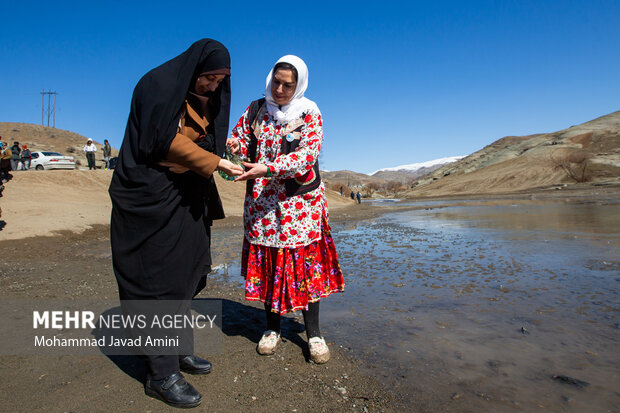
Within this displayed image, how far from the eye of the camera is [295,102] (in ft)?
8.17

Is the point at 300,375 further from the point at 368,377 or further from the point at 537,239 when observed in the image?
the point at 537,239

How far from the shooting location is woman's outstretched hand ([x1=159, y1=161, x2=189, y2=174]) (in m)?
1.96

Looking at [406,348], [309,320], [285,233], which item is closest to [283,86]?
[285,233]

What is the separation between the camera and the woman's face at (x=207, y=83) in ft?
6.77

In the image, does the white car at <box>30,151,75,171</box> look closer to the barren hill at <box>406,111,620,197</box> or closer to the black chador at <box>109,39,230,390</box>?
the black chador at <box>109,39,230,390</box>

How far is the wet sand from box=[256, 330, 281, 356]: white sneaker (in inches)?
2.3

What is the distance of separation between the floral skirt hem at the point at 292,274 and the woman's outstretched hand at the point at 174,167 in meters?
0.76

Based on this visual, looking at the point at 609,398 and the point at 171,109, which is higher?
the point at 171,109

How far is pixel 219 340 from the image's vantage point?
2.73 m

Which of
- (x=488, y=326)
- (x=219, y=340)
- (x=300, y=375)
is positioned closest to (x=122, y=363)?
(x=219, y=340)

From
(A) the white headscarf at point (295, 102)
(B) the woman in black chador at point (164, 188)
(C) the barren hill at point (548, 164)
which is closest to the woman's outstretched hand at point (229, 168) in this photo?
(B) the woman in black chador at point (164, 188)

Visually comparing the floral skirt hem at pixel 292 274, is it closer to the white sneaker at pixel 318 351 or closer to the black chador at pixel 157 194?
the white sneaker at pixel 318 351

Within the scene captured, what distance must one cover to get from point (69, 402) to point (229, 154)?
1588mm

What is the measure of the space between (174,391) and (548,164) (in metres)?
47.6
